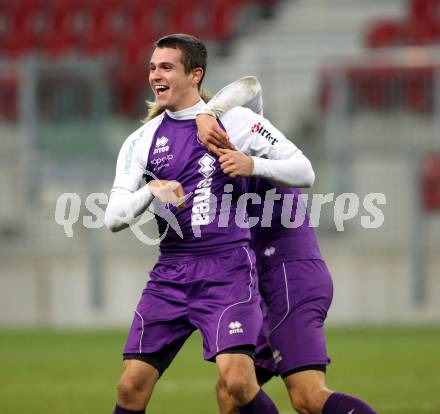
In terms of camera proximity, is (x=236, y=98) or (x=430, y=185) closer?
(x=236, y=98)

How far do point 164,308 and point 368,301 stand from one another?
9.10 meters

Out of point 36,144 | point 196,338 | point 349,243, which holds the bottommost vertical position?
point 196,338

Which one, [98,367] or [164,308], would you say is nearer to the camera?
[164,308]

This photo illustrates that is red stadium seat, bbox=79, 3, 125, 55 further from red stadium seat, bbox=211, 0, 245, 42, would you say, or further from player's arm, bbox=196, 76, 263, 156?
player's arm, bbox=196, 76, 263, 156

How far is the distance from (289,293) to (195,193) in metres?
0.66

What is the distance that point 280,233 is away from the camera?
5.60 m

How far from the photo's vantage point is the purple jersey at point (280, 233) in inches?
218

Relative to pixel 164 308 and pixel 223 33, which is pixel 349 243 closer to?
pixel 223 33

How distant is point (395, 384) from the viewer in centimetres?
884

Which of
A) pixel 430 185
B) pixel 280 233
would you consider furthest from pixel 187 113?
pixel 430 185

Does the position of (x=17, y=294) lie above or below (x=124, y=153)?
below

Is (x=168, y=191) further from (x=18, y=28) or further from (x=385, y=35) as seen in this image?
(x=18, y=28)

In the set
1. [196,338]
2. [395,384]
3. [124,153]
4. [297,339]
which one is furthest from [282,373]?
[196,338]

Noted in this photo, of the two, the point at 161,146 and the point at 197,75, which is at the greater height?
the point at 197,75
